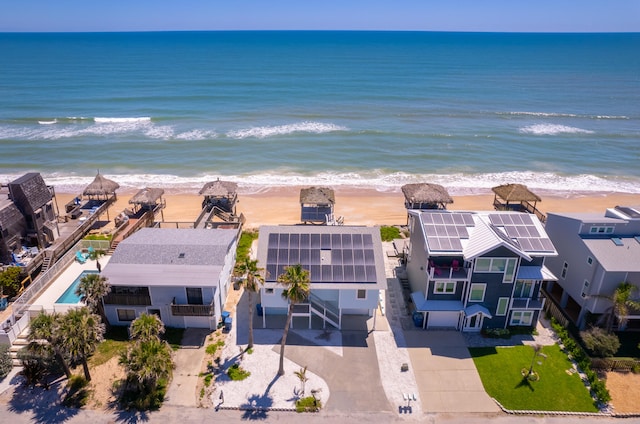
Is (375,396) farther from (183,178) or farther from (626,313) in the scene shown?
(183,178)

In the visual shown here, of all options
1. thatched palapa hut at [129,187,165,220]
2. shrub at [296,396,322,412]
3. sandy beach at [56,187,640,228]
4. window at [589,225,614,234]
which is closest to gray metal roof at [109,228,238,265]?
shrub at [296,396,322,412]

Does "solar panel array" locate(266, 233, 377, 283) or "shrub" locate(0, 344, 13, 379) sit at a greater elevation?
"solar panel array" locate(266, 233, 377, 283)

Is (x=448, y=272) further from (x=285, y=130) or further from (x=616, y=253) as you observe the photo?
(x=285, y=130)

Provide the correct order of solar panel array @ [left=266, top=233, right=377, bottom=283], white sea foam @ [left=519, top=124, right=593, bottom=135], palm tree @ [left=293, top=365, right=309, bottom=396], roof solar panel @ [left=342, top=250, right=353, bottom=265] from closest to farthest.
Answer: palm tree @ [left=293, top=365, right=309, bottom=396] < solar panel array @ [left=266, top=233, right=377, bottom=283] < roof solar panel @ [left=342, top=250, right=353, bottom=265] < white sea foam @ [left=519, top=124, right=593, bottom=135]

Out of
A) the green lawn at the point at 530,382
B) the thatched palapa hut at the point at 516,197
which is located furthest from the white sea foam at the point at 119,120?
the green lawn at the point at 530,382

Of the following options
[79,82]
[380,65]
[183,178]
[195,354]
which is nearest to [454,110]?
[183,178]

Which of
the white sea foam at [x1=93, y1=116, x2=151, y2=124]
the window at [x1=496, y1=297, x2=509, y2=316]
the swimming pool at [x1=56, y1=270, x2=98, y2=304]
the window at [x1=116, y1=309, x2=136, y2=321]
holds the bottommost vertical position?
the window at [x1=116, y1=309, x2=136, y2=321]

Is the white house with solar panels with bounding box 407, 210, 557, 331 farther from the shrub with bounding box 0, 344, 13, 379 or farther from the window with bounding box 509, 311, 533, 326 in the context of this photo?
the shrub with bounding box 0, 344, 13, 379
